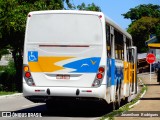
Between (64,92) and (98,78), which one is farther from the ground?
(98,78)

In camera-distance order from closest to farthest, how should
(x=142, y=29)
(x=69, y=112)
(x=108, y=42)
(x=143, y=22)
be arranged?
1. (x=108, y=42)
2. (x=69, y=112)
3. (x=143, y=22)
4. (x=142, y=29)

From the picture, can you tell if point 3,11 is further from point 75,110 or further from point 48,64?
point 48,64

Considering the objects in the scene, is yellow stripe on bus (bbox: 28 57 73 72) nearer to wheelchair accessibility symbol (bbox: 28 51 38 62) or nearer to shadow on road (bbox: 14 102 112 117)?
wheelchair accessibility symbol (bbox: 28 51 38 62)

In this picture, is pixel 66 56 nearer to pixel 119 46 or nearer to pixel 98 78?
pixel 98 78

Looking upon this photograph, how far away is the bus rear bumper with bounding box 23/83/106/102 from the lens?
51.0 feet

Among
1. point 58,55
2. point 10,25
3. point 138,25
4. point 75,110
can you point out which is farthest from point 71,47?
point 138,25

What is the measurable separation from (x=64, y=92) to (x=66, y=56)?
1.12 m

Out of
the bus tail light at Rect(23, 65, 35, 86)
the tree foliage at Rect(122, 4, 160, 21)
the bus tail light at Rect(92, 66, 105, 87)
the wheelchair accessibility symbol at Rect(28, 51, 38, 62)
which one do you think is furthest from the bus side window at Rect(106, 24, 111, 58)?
the tree foliage at Rect(122, 4, 160, 21)

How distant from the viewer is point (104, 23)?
52.1 feet

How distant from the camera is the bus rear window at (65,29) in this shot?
624 inches

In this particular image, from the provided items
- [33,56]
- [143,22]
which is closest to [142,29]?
[143,22]

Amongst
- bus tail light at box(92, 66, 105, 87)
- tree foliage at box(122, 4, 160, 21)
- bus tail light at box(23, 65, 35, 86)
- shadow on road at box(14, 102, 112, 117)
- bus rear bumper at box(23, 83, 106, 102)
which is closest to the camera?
bus rear bumper at box(23, 83, 106, 102)

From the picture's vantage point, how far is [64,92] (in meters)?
15.6

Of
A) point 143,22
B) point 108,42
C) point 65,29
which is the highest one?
point 143,22
